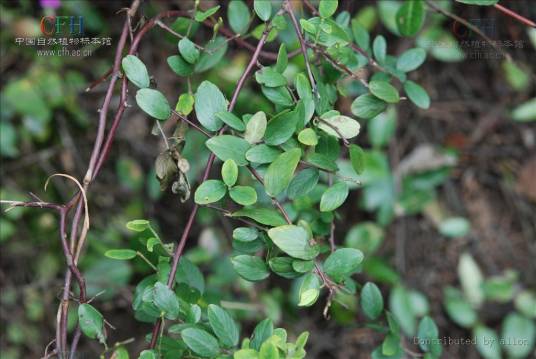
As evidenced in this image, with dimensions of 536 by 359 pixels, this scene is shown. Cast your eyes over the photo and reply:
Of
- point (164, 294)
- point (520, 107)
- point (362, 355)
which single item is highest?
Answer: point (164, 294)

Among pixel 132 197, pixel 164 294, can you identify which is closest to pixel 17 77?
pixel 132 197

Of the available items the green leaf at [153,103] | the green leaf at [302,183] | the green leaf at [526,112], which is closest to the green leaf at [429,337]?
the green leaf at [302,183]

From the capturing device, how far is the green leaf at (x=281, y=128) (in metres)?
0.84

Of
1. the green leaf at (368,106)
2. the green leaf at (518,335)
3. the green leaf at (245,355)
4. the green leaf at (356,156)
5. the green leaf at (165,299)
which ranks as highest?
the green leaf at (368,106)

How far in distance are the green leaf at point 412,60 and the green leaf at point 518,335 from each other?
96cm

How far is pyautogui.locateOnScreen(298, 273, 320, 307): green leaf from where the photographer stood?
833mm

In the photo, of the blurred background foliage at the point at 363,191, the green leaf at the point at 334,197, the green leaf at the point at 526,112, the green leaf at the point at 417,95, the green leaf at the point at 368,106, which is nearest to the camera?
the green leaf at the point at 334,197

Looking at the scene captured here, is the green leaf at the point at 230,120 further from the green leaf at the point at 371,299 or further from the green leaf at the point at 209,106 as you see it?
the green leaf at the point at 371,299

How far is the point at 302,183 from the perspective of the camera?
0.89 m

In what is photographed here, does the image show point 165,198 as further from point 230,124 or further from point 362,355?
point 230,124

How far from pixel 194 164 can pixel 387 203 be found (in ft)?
1.85

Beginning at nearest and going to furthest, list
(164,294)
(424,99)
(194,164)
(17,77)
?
(164,294) → (424,99) → (194,164) → (17,77)

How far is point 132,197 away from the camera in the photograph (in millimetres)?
1791

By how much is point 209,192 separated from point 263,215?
0.08 metres
